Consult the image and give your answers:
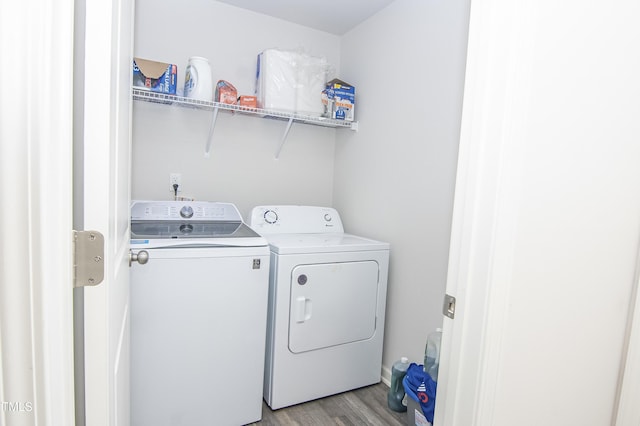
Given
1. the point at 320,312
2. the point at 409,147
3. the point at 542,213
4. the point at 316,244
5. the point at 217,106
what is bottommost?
the point at 320,312

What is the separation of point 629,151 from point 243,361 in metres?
1.79

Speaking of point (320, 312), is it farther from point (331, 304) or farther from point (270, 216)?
point (270, 216)

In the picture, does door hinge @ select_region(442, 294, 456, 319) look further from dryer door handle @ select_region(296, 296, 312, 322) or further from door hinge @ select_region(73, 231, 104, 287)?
dryer door handle @ select_region(296, 296, 312, 322)

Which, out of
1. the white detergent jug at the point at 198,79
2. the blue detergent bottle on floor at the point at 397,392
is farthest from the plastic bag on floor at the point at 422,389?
the white detergent jug at the point at 198,79

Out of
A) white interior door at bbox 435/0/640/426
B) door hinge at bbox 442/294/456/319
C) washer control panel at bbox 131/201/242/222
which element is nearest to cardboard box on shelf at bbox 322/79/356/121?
washer control panel at bbox 131/201/242/222

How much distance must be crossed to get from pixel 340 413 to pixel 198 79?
2105mm

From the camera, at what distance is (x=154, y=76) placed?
1981 mm

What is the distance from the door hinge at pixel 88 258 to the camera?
577 millimetres

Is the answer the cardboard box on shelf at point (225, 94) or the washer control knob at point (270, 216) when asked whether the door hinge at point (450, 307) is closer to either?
the washer control knob at point (270, 216)

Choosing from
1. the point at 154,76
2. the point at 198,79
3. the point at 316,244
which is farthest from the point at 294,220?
the point at 154,76

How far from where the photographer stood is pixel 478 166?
0.82 metres

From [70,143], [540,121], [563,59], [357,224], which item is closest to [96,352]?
[70,143]

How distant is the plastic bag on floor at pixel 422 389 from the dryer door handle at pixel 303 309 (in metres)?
0.61

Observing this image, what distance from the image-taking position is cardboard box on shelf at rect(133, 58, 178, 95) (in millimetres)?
1961
